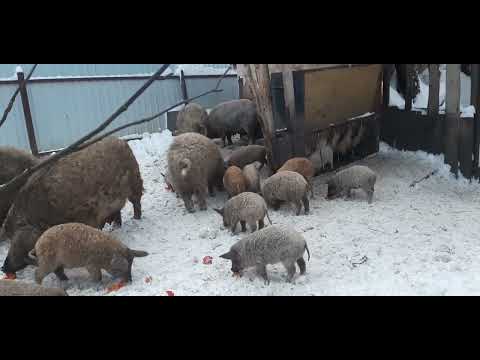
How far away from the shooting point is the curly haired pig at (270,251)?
4.05 m

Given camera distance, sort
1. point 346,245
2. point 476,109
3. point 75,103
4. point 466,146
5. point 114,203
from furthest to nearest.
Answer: point 75,103 < point 466,146 < point 476,109 < point 114,203 < point 346,245

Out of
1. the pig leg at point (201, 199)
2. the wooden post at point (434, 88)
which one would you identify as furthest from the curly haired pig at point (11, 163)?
the wooden post at point (434, 88)

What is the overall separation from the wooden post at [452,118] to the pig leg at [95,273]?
5882mm

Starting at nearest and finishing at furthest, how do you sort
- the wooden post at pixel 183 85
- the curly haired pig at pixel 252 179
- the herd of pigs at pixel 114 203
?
1. the herd of pigs at pixel 114 203
2. the curly haired pig at pixel 252 179
3. the wooden post at pixel 183 85

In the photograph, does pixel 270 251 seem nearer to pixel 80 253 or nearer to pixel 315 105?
pixel 80 253

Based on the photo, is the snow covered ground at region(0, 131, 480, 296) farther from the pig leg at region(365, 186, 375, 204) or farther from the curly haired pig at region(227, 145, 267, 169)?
the curly haired pig at region(227, 145, 267, 169)

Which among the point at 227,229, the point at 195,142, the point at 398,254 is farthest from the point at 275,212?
the point at 398,254

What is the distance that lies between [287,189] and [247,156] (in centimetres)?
180

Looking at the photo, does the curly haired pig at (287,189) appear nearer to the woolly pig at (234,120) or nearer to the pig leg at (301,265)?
the pig leg at (301,265)

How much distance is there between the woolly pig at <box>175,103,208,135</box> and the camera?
968cm

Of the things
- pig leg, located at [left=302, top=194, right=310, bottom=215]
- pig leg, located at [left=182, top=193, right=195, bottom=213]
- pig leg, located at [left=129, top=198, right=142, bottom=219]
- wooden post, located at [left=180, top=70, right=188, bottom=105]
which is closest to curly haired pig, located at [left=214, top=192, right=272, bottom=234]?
pig leg, located at [left=302, top=194, right=310, bottom=215]

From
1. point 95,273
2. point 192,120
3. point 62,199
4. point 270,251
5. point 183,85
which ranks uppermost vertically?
point 183,85

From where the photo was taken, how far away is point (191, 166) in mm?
6305

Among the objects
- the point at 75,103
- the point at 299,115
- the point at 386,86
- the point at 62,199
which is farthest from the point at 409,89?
the point at 75,103
